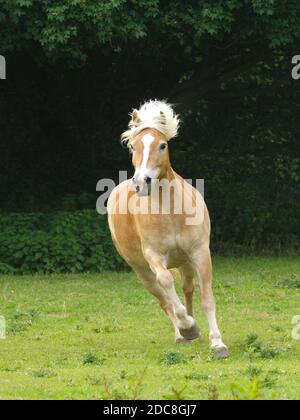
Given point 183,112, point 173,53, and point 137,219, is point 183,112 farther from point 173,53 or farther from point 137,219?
point 137,219

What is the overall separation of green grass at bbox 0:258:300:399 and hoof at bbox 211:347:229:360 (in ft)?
0.31

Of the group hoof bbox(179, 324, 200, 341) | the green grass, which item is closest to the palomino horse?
hoof bbox(179, 324, 200, 341)

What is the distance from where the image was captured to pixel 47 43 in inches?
661

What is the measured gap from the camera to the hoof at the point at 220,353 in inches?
390

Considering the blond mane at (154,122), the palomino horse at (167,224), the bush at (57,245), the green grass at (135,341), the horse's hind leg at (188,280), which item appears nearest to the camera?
the green grass at (135,341)

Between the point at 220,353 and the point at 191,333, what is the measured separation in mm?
864

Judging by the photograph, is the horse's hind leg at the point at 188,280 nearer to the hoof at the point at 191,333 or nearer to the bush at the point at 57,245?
the hoof at the point at 191,333

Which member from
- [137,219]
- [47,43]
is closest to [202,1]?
[47,43]

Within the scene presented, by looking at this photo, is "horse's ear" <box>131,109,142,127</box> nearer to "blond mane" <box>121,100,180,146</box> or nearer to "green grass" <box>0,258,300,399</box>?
"blond mane" <box>121,100,180,146</box>

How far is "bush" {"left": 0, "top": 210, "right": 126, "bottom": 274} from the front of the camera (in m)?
18.0

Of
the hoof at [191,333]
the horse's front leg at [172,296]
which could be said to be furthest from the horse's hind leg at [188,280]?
Answer: the hoof at [191,333]

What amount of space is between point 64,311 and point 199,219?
4.08 m

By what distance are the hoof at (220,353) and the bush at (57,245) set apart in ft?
26.8

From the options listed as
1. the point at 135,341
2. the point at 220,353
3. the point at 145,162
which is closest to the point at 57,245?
the point at 135,341
